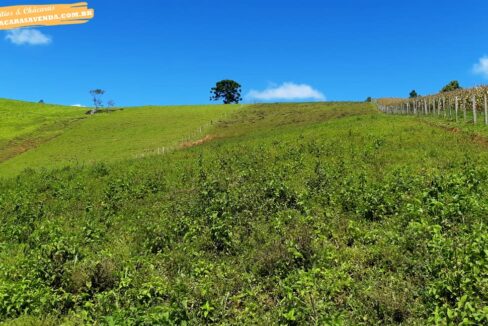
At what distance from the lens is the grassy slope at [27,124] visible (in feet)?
193

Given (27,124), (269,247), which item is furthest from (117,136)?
(269,247)

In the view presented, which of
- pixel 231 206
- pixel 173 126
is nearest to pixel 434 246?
pixel 231 206

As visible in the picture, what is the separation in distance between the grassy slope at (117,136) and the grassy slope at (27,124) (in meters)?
2.69

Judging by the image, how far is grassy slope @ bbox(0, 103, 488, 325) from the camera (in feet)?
24.4

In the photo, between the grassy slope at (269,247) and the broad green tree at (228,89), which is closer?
the grassy slope at (269,247)

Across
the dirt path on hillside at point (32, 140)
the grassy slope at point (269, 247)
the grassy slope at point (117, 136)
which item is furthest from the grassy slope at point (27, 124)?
the grassy slope at point (269, 247)

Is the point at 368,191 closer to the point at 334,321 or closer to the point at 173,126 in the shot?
the point at 334,321

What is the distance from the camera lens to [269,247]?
400 inches

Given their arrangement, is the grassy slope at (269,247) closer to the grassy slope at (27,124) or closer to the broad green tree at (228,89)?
the grassy slope at (27,124)

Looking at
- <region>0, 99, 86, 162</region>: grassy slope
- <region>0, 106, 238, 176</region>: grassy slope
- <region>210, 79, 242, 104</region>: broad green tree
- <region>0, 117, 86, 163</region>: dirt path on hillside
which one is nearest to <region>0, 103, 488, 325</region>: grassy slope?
<region>0, 106, 238, 176</region>: grassy slope

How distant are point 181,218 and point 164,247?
1.48 metres

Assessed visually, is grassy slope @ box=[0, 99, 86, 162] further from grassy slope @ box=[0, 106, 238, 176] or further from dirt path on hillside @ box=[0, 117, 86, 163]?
grassy slope @ box=[0, 106, 238, 176]

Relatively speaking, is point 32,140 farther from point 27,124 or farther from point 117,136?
point 27,124

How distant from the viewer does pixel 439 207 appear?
1070 centimetres
